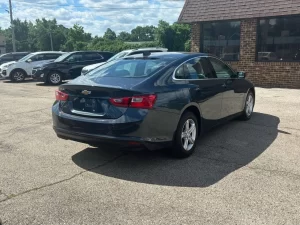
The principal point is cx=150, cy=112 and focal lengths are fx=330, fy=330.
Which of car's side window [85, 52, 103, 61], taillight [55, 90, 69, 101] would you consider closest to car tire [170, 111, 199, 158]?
taillight [55, 90, 69, 101]

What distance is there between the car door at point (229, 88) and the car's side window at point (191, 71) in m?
0.53

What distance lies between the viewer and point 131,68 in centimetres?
513

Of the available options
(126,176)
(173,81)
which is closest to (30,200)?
(126,176)

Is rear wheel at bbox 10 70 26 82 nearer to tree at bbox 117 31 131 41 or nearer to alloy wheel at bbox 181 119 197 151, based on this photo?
alloy wheel at bbox 181 119 197 151

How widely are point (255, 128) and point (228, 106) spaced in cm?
87

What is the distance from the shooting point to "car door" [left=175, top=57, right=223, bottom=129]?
5096 mm

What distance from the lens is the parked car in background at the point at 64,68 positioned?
51.5ft

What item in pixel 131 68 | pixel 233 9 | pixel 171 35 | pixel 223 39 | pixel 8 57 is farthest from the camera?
pixel 171 35

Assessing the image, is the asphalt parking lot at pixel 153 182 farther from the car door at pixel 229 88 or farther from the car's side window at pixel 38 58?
the car's side window at pixel 38 58

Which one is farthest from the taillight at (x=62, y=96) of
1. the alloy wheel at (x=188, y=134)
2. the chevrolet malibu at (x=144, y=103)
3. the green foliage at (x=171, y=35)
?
the green foliage at (x=171, y=35)

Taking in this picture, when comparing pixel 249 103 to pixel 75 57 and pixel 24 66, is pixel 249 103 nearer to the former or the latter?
pixel 75 57

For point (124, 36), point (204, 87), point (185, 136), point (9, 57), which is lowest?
point (185, 136)

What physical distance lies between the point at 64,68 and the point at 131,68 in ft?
37.4

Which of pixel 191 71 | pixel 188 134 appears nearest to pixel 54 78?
pixel 191 71
